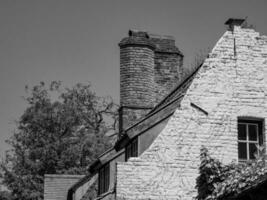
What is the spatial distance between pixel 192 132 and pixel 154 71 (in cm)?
729

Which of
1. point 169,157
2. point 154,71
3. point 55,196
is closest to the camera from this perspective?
point 169,157

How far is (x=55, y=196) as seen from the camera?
31.1 metres

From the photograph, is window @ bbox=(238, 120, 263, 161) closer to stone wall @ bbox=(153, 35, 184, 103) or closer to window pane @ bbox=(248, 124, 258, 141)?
window pane @ bbox=(248, 124, 258, 141)

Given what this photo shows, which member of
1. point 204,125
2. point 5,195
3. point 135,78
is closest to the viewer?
point 204,125

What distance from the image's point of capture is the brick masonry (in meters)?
17.6

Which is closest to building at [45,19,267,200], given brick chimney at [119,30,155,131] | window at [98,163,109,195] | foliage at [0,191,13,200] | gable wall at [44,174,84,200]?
window at [98,163,109,195]

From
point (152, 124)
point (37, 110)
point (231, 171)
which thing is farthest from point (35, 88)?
point (231, 171)

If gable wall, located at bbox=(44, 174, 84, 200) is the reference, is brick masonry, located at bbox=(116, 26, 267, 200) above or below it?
above

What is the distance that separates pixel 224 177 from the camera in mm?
16531

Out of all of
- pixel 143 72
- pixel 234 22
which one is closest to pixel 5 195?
pixel 143 72

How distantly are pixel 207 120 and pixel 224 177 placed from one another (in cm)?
203

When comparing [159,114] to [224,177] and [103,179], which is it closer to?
[224,177]

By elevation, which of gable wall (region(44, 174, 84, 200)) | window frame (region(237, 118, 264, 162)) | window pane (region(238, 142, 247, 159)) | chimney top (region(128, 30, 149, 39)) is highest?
chimney top (region(128, 30, 149, 39))

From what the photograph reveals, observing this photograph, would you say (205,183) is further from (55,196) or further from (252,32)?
(55,196)
